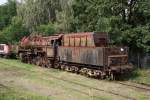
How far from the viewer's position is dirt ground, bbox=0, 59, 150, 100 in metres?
15.3

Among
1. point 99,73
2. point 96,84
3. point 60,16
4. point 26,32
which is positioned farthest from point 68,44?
point 26,32

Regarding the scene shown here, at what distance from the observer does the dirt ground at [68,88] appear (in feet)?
50.1

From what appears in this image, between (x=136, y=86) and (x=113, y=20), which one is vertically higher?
(x=113, y=20)

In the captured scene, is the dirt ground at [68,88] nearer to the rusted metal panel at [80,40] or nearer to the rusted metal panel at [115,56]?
the rusted metal panel at [115,56]

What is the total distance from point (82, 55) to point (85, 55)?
413 millimetres

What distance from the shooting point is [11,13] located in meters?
72.2

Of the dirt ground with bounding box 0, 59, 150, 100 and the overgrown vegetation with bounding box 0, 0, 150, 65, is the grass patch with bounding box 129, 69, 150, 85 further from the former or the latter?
the overgrown vegetation with bounding box 0, 0, 150, 65

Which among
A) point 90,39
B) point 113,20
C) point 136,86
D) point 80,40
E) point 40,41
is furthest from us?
point 40,41

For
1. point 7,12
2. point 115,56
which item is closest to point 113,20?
point 115,56

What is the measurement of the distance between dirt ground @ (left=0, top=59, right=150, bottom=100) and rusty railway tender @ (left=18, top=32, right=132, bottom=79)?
3.16 feet

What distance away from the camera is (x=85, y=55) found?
2216cm

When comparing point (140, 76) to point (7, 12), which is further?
point (7, 12)

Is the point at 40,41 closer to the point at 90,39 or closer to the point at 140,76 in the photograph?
the point at 90,39

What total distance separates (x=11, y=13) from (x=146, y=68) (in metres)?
53.2
